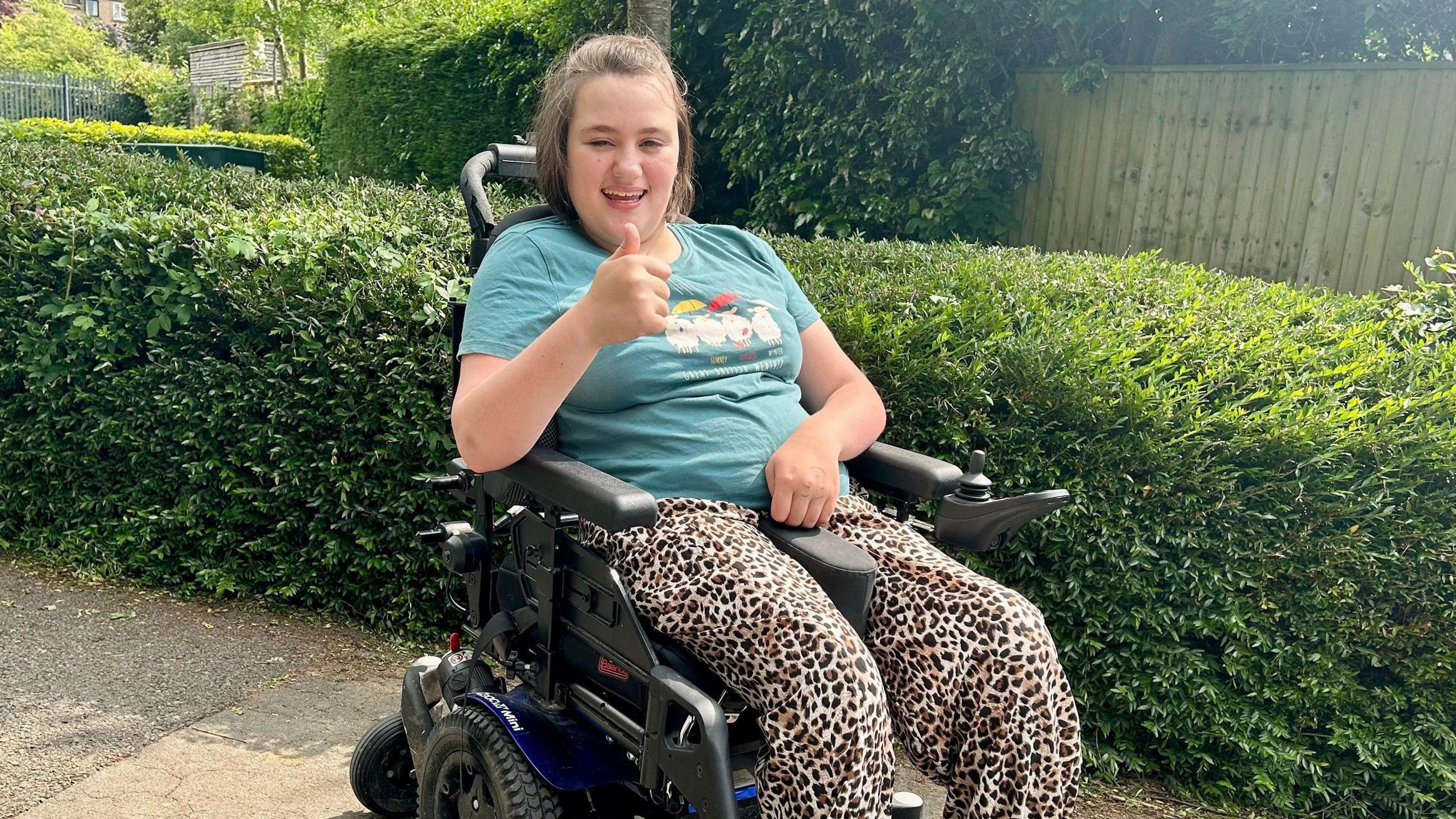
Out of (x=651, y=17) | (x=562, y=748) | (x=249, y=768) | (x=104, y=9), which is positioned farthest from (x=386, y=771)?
(x=104, y=9)

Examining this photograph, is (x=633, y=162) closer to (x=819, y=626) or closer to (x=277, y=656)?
(x=819, y=626)

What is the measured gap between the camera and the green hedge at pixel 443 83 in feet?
31.0

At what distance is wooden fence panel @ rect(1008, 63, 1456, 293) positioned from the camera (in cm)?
658

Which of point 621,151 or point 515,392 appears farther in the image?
point 621,151

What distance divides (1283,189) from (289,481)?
5.98 m

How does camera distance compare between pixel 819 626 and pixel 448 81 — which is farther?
pixel 448 81

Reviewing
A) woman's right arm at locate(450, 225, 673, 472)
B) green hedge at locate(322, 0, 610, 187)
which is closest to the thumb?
woman's right arm at locate(450, 225, 673, 472)

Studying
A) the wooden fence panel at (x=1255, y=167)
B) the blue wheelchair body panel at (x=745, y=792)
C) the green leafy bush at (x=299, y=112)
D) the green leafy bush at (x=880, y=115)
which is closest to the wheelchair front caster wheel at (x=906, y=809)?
the blue wheelchair body panel at (x=745, y=792)

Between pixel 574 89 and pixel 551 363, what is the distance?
24.7 inches

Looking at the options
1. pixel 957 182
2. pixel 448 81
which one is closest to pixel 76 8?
pixel 448 81

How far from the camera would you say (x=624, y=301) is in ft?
5.72

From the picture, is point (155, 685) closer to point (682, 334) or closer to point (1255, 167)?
point (682, 334)

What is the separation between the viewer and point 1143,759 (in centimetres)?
292

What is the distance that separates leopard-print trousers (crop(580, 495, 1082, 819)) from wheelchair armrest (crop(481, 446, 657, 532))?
0.14 metres
